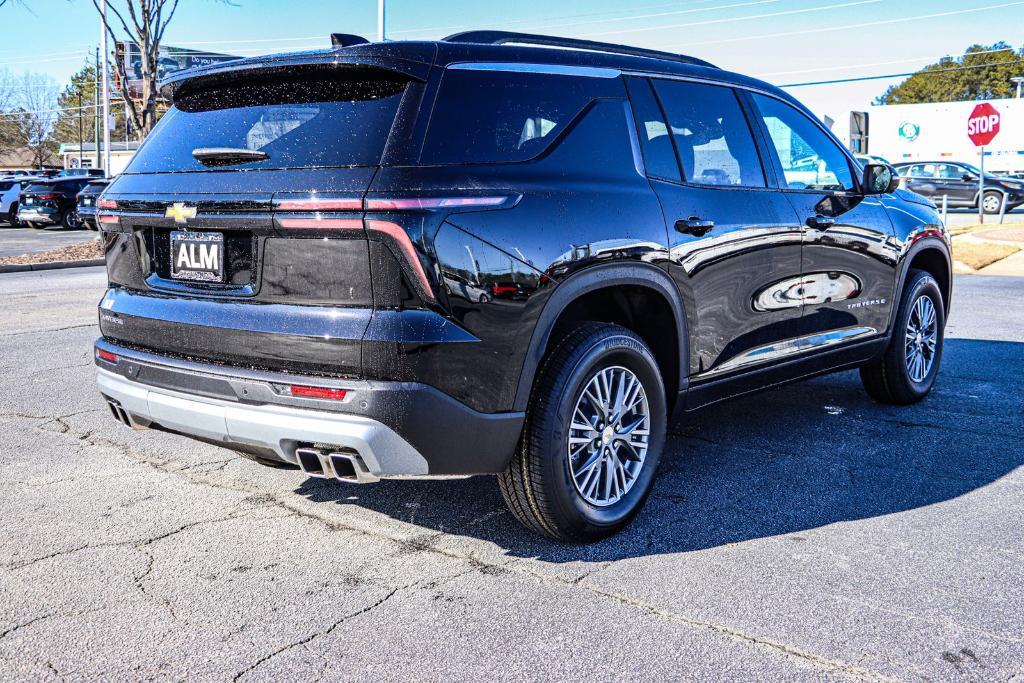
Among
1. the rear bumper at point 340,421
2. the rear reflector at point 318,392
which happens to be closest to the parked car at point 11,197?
the rear bumper at point 340,421

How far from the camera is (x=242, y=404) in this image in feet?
11.3

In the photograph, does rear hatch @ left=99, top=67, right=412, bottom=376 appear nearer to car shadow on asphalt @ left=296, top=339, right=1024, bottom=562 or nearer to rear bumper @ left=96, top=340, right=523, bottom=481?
rear bumper @ left=96, top=340, right=523, bottom=481

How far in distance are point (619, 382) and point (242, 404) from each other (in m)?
1.44

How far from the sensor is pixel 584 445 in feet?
12.7

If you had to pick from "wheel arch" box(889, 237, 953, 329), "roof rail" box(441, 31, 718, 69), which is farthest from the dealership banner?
"wheel arch" box(889, 237, 953, 329)

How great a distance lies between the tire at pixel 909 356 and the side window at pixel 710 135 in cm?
175

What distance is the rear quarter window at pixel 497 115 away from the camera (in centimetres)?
343

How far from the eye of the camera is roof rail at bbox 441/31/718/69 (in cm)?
386

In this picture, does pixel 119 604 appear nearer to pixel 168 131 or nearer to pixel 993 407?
pixel 168 131

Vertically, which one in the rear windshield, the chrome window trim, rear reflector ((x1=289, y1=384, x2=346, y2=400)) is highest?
the chrome window trim

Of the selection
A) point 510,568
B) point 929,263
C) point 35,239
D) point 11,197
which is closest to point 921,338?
point 929,263

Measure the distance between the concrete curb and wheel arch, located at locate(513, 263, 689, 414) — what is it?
14.1 m

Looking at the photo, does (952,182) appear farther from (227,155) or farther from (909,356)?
(227,155)

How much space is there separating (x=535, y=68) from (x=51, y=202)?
27521mm
